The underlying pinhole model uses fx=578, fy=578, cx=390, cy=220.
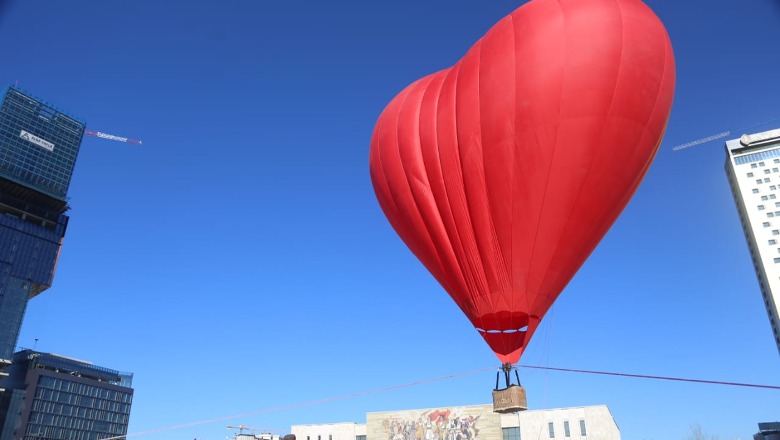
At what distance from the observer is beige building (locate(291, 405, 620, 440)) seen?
53.1m

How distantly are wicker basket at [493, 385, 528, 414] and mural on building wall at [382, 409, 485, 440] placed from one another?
46.8m

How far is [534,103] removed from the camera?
13.2 m

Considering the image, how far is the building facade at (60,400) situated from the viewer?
111312mm

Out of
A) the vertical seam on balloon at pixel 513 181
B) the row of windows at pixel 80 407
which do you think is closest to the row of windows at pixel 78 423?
the row of windows at pixel 80 407

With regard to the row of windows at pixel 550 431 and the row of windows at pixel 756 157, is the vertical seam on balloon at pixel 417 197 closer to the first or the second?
the row of windows at pixel 550 431

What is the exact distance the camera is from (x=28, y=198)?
121250 millimetres

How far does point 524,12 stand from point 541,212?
495cm

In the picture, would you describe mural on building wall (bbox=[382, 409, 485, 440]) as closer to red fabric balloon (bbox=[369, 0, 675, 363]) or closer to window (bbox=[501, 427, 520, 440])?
window (bbox=[501, 427, 520, 440])

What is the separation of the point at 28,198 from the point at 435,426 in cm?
10467

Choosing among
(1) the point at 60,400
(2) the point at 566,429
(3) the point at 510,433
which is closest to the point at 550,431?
(2) the point at 566,429

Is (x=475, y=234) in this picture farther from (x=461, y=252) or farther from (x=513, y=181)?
(x=513, y=181)

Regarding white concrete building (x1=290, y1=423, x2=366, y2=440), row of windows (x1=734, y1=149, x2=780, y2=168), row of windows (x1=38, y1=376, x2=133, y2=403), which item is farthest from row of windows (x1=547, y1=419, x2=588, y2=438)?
row of windows (x1=38, y1=376, x2=133, y2=403)

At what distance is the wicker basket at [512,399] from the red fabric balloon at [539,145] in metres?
0.82

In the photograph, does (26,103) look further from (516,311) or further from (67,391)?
(516,311)
